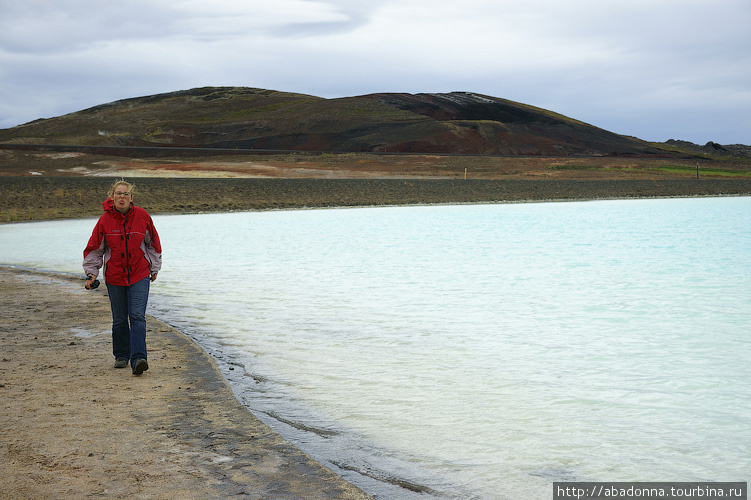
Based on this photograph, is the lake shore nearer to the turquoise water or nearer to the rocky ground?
the rocky ground

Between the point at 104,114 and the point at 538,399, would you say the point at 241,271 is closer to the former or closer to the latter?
the point at 538,399

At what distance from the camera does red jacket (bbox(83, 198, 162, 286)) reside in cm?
585

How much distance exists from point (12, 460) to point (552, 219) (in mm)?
25543

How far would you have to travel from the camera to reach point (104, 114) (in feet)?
394

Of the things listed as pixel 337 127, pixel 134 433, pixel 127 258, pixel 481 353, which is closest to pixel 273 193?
pixel 481 353

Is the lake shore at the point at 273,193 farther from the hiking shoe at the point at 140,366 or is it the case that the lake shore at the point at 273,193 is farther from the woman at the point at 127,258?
the hiking shoe at the point at 140,366

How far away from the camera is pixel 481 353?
7.20 m

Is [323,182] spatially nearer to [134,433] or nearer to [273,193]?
[273,193]

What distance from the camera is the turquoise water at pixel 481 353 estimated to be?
14.6ft

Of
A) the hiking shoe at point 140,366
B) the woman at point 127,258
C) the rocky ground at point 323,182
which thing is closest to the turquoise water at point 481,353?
the hiking shoe at point 140,366

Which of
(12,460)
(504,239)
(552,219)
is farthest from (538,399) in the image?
(552,219)

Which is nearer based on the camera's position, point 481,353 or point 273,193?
point 481,353

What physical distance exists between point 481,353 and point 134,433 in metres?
3.59

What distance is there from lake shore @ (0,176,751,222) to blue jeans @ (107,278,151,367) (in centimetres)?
2344
